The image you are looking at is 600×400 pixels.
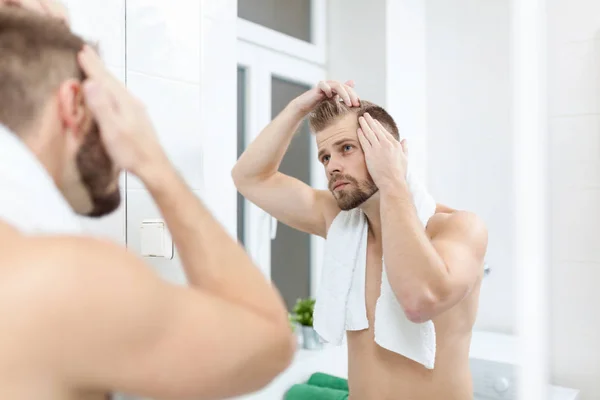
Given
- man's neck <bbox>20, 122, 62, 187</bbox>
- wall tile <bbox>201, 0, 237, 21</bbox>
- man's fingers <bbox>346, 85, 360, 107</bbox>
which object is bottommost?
man's neck <bbox>20, 122, 62, 187</bbox>

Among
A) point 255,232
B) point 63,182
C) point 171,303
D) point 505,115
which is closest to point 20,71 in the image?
point 63,182

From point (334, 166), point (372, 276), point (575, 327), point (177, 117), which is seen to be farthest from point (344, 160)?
point (575, 327)

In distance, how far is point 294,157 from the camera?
81cm

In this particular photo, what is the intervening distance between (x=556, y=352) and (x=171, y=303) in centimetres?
72

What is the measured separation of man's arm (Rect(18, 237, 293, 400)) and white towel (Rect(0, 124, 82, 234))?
8cm

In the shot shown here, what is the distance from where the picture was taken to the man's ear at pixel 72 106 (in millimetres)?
546

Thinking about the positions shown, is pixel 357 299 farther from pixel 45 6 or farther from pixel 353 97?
pixel 45 6

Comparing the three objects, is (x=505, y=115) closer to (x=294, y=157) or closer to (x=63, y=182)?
(x=294, y=157)

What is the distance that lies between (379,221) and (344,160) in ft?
0.36

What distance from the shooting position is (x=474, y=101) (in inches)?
34.8

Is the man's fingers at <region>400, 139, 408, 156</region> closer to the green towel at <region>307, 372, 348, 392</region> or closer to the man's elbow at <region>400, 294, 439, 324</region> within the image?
the man's elbow at <region>400, 294, 439, 324</region>

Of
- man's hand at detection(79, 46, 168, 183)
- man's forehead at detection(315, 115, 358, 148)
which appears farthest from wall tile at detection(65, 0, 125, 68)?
man's forehead at detection(315, 115, 358, 148)

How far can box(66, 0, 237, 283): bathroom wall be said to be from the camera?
0.83 m

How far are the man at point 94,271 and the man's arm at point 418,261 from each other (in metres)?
0.28
